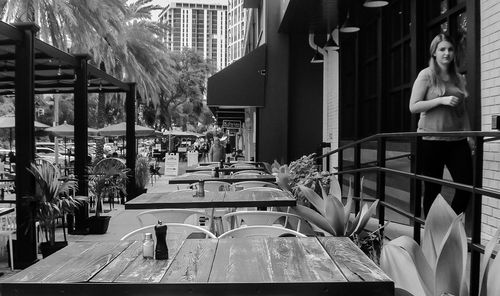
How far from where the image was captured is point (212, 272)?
254cm

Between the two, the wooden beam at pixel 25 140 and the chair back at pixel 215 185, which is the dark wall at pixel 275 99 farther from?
the wooden beam at pixel 25 140

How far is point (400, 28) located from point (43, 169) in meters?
5.70

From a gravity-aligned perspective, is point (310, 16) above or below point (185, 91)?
below

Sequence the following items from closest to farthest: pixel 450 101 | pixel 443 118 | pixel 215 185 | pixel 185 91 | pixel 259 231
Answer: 1. pixel 259 231
2. pixel 450 101
3. pixel 443 118
4. pixel 215 185
5. pixel 185 91

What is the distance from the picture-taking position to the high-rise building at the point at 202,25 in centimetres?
9794

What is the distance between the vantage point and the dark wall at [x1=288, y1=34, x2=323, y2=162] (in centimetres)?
1298

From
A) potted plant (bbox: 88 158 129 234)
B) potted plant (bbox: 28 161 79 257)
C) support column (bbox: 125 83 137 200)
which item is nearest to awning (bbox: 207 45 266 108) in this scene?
support column (bbox: 125 83 137 200)

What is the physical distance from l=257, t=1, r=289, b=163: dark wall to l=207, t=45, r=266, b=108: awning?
0.59 feet

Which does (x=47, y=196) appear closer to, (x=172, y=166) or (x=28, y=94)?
(x=28, y=94)

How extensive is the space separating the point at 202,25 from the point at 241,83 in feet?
310

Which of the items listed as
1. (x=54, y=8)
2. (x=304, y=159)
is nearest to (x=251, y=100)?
(x=304, y=159)

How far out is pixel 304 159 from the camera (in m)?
8.73

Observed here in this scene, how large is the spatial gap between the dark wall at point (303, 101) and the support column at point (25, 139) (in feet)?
23.5

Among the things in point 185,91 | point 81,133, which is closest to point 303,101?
point 81,133
